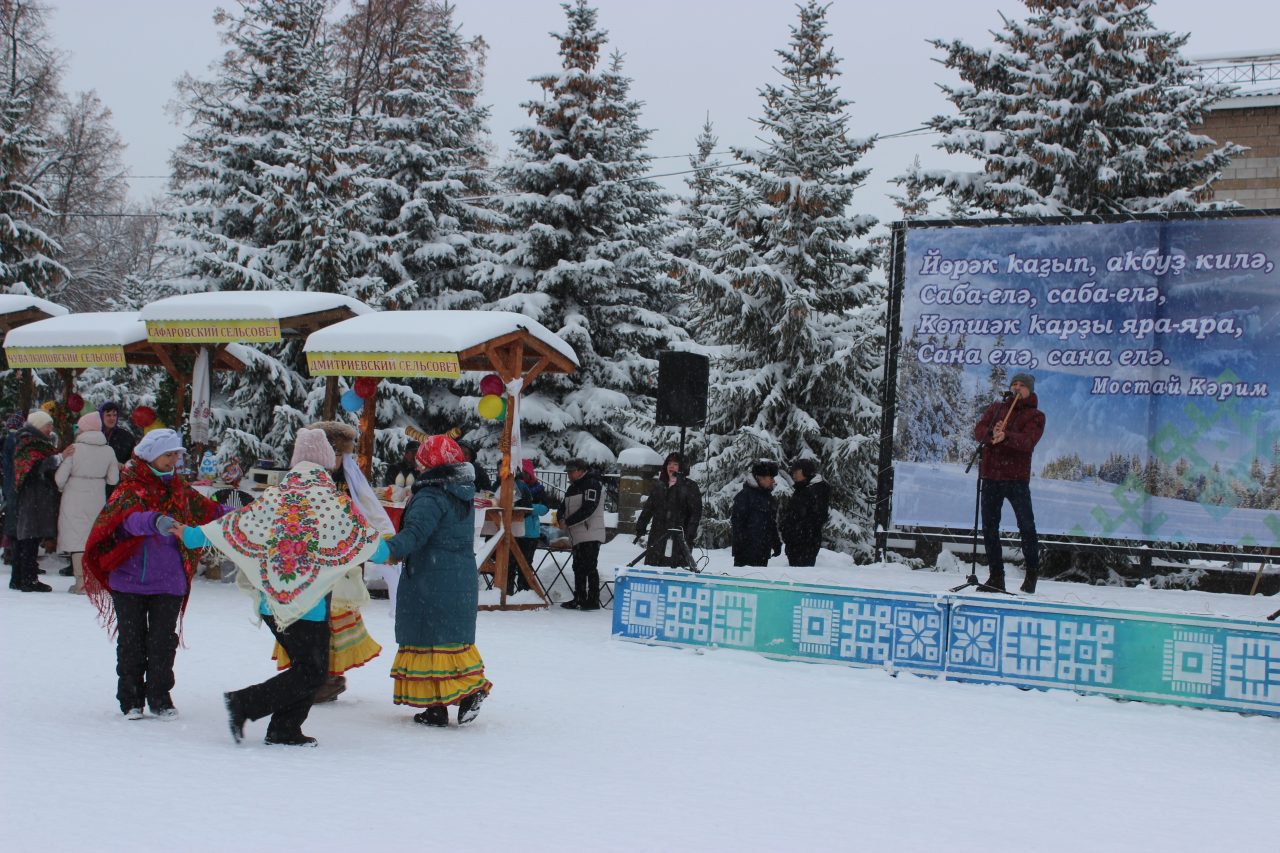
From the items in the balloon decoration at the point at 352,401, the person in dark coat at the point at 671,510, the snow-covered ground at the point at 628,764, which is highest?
the balloon decoration at the point at 352,401

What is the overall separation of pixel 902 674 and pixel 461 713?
13.1 feet

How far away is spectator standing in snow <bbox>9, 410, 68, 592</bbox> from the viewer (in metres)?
12.6

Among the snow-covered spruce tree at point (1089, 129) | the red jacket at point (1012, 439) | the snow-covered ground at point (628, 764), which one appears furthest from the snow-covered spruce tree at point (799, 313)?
the snow-covered ground at point (628, 764)

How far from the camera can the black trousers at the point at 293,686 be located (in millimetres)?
6383

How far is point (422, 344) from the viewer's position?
41.3 ft

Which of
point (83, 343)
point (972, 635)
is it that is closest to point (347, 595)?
point (972, 635)

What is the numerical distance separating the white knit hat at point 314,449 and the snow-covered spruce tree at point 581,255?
1943 centimetres

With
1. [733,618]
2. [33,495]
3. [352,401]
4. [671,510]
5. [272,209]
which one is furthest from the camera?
[272,209]

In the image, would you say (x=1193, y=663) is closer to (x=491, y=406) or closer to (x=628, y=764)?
(x=628, y=764)

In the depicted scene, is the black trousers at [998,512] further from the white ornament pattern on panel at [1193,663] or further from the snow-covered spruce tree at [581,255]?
the snow-covered spruce tree at [581,255]

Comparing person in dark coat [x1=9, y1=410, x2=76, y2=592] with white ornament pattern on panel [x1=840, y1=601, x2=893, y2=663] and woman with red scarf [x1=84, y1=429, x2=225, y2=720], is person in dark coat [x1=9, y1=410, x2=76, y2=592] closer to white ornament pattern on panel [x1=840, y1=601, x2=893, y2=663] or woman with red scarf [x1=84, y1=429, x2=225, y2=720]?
woman with red scarf [x1=84, y1=429, x2=225, y2=720]

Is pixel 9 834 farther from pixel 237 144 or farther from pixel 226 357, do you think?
pixel 237 144

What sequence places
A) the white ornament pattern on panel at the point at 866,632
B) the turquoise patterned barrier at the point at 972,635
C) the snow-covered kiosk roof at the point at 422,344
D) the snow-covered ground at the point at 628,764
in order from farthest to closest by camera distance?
the snow-covered kiosk roof at the point at 422,344 → the white ornament pattern on panel at the point at 866,632 → the turquoise patterned barrier at the point at 972,635 → the snow-covered ground at the point at 628,764

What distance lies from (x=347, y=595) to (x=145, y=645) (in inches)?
42.2
